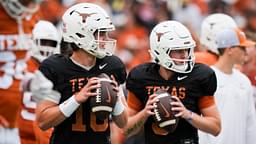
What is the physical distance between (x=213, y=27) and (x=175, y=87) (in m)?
2.38

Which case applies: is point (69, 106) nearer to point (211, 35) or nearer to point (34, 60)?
point (34, 60)

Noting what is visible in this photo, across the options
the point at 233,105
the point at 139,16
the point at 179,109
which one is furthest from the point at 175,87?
the point at 139,16

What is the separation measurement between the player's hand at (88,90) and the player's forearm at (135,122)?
50cm

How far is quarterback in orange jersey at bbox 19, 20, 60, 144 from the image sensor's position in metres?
7.77

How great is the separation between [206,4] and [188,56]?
7.18 metres

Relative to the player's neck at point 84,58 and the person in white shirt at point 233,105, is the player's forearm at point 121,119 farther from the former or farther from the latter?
the person in white shirt at point 233,105

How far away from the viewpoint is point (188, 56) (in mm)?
6262

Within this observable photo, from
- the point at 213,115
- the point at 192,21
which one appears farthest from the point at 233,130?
the point at 192,21

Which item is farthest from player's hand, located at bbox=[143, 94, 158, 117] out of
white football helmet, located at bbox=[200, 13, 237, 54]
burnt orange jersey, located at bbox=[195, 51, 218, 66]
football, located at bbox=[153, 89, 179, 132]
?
white football helmet, located at bbox=[200, 13, 237, 54]

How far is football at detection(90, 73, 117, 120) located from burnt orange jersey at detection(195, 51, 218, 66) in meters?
2.13

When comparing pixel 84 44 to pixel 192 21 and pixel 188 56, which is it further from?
pixel 192 21

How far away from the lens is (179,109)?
19.8ft

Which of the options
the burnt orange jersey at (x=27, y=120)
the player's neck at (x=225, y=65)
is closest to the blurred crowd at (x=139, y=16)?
the burnt orange jersey at (x=27, y=120)

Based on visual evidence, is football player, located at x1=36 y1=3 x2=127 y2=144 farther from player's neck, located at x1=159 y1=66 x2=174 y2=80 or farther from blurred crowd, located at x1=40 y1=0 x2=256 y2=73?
blurred crowd, located at x1=40 y1=0 x2=256 y2=73
